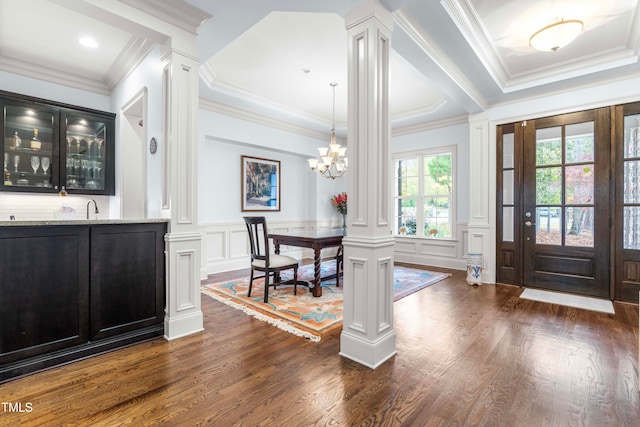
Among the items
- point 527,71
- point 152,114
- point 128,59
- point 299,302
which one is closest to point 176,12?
point 152,114

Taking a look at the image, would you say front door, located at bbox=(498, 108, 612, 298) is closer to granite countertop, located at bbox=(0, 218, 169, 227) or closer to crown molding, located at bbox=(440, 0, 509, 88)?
crown molding, located at bbox=(440, 0, 509, 88)

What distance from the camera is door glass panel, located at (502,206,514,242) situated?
14.9 ft

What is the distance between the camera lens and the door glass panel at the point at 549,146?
4145mm

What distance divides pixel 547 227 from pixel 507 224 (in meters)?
0.49

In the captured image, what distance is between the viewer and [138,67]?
10.9 ft

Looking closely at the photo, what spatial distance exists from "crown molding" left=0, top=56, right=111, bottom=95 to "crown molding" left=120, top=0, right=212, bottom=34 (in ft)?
7.23

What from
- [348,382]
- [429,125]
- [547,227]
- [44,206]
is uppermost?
[429,125]

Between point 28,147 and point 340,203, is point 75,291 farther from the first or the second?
point 340,203

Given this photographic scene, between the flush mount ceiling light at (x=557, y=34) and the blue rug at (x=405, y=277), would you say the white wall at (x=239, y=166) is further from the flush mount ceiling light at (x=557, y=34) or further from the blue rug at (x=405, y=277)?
the flush mount ceiling light at (x=557, y=34)

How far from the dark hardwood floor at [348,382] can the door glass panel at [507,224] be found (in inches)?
71.4

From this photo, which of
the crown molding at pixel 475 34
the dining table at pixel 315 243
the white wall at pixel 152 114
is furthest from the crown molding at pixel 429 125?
the white wall at pixel 152 114

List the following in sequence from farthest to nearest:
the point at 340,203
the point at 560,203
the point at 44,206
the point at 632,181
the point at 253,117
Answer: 1. the point at 340,203
2. the point at 253,117
3. the point at 560,203
4. the point at 44,206
5. the point at 632,181

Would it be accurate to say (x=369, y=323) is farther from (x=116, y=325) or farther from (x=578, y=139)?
(x=578, y=139)

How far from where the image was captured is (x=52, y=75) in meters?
3.71
